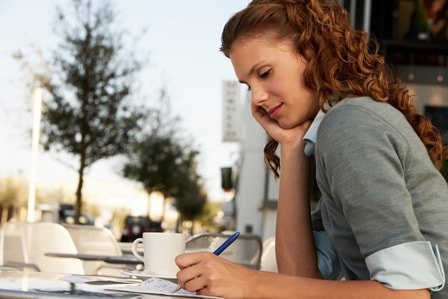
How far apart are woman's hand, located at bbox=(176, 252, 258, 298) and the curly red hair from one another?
391mm

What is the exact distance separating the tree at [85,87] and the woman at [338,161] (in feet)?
63.1

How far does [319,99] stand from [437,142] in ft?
0.91

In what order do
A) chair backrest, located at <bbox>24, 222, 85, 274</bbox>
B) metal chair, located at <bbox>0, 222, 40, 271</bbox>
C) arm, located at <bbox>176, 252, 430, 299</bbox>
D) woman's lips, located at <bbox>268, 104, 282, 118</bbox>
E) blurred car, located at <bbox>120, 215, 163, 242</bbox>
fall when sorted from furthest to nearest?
blurred car, located at <bbox>120, 215, 163, 242</bbox> → metal chair, located at <bbox>0, 222, 40, 271</bbox> → chair backrest, located at <bbox>24, 222, 85, 274</bbox> → woman's lips, located at <bbox>268, 104, 282, 118</bbox> → arm, located at <bbox>176, 252, 430, 299</bbox>

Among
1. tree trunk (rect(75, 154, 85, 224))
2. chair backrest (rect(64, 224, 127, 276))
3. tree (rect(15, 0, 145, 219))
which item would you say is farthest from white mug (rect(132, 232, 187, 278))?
tree (rect(15, 0, 145, 219))

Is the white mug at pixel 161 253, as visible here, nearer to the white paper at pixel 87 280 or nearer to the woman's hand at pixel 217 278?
the white paper at pixel 87 280

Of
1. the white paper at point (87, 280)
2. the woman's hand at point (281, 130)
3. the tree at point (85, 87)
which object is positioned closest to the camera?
the white paper at point (87, 280)

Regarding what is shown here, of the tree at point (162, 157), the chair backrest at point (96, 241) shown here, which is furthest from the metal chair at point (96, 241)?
the tree at point (162, 157)

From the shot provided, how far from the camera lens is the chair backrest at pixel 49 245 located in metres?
5.84

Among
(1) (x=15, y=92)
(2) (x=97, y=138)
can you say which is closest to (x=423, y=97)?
(2) (x=97, y=138)

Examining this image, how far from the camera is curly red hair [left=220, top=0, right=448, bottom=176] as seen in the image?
178 cm

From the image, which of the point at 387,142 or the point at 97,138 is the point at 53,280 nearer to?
the point at 387,142

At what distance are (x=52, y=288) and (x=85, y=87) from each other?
2024 centimetres

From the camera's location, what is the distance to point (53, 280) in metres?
1.74

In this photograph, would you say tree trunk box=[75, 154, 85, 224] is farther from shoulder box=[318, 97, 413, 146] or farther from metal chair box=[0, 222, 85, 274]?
shoulder box=[318, 97, 413, 146]
